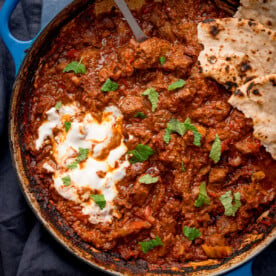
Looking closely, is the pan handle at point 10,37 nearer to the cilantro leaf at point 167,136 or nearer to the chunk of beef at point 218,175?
the cilantro leaf at point 167,136

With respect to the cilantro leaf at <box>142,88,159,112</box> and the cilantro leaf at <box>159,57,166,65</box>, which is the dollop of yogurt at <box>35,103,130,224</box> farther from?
the cilantro leaf at <box>159,57,166,65</box>

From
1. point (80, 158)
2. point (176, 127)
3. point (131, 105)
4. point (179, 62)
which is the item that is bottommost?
point (176, 127)

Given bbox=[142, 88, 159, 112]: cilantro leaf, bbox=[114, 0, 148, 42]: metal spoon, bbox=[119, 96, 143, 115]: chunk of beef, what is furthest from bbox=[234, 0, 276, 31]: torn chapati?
bbox=[119, 96, 143, 115]: chunk of beef

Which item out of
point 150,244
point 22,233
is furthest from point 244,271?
point 22,233

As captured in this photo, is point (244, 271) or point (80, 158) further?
point (80, 158)

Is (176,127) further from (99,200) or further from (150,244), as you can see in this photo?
(150,244)

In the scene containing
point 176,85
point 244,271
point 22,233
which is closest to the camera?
point 244,271

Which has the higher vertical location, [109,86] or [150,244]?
[109,86]
